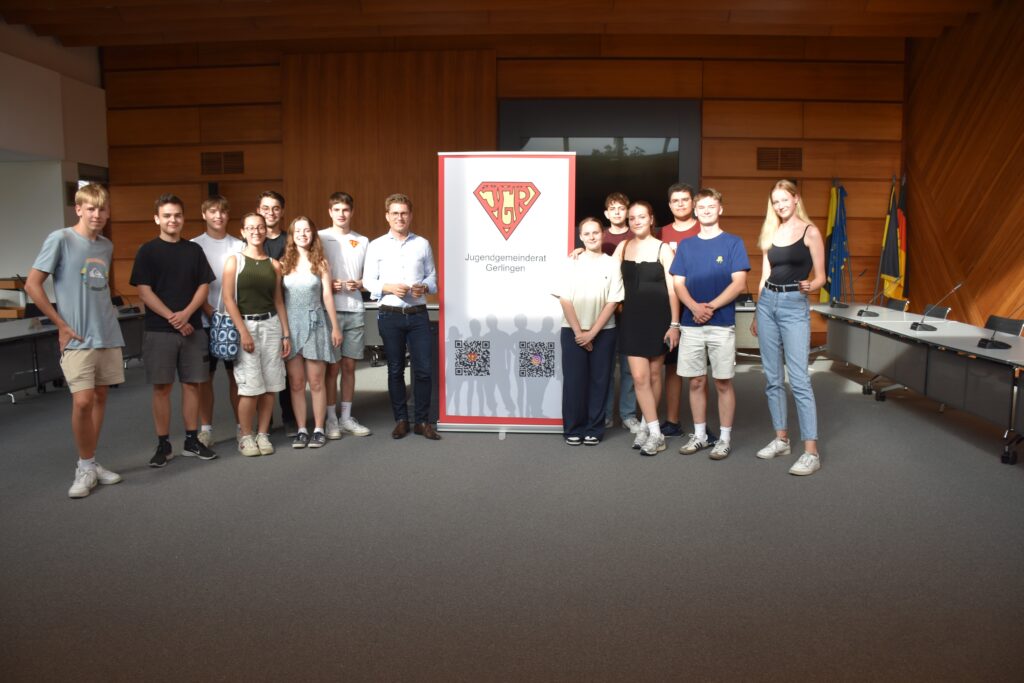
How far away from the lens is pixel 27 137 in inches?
348

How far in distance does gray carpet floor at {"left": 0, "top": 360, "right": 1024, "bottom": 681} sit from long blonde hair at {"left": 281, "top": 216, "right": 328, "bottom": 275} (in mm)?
1124

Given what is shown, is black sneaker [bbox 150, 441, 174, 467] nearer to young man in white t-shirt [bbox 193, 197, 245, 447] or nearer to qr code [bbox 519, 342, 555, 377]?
young man in white t-shirt [bbox 193, 197, 245, 447]

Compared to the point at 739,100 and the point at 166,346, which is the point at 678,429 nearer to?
the point at 166,346

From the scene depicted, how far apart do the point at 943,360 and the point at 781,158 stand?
531 cm

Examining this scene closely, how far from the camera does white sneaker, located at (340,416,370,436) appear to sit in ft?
17.2

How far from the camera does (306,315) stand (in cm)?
480

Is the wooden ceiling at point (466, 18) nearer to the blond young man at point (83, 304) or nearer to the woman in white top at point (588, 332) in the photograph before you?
the woman in white top at point (588, 332)

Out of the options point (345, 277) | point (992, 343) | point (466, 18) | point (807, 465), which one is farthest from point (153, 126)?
point (992, 343)

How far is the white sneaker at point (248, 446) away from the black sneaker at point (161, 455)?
15.7 inches

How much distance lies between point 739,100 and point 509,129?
2896 mm

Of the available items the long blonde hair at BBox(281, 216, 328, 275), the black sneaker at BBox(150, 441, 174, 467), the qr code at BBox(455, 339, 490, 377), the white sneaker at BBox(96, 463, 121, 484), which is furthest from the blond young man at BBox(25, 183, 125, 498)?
the qr code at BBox(455, 339, 490, 377)

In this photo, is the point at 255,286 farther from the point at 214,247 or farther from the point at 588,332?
the point at 588,332

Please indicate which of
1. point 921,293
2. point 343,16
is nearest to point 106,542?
point 343,16

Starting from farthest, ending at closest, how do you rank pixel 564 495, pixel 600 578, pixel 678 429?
pixel 678 429, pixel 564 495, pixel 600 578
